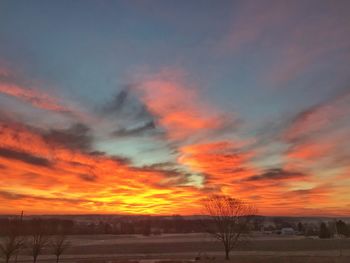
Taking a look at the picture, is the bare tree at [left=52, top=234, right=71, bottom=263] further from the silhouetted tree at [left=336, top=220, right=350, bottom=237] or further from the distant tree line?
the silhouetted tree at [left=336, top=220, right=350, bottom=237]

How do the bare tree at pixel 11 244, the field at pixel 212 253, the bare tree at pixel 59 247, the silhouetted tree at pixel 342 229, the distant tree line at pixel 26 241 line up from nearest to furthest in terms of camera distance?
the bare tree at pixel 11 244 < the distant tree line at pixel 26 241 < the field at pixel 212 253 < the bare tree at pixel 59 247 < the silhouetted tree at pixel 342 229

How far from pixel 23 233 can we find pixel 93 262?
1751cm

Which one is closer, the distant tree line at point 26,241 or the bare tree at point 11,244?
the bare tree at point 11,244

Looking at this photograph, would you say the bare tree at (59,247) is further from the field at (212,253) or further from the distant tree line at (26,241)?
the field at (212,253)

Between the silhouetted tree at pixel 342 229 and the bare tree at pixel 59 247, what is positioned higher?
the silhouetted tree at pixel 342 229

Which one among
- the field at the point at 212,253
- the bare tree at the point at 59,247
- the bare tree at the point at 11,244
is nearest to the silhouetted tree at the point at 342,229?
the field at the point at 212,253

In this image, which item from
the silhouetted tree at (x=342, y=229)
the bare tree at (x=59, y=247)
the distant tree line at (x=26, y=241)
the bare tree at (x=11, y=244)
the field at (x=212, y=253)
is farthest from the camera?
the silhouetted tree at (x=342, y=229)

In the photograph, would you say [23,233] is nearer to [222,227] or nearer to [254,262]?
[222,227]

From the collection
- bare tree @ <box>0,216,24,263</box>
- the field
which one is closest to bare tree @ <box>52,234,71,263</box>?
the field

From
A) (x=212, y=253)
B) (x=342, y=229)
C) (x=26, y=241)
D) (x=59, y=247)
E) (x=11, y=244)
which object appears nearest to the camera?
(x=11, y=244)

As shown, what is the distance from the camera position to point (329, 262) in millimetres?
49500

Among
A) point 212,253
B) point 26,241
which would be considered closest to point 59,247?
point 26,241

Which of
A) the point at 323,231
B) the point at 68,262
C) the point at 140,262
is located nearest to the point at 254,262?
the point at 140,262

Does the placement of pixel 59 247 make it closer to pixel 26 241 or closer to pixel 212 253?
pixel 26 241
